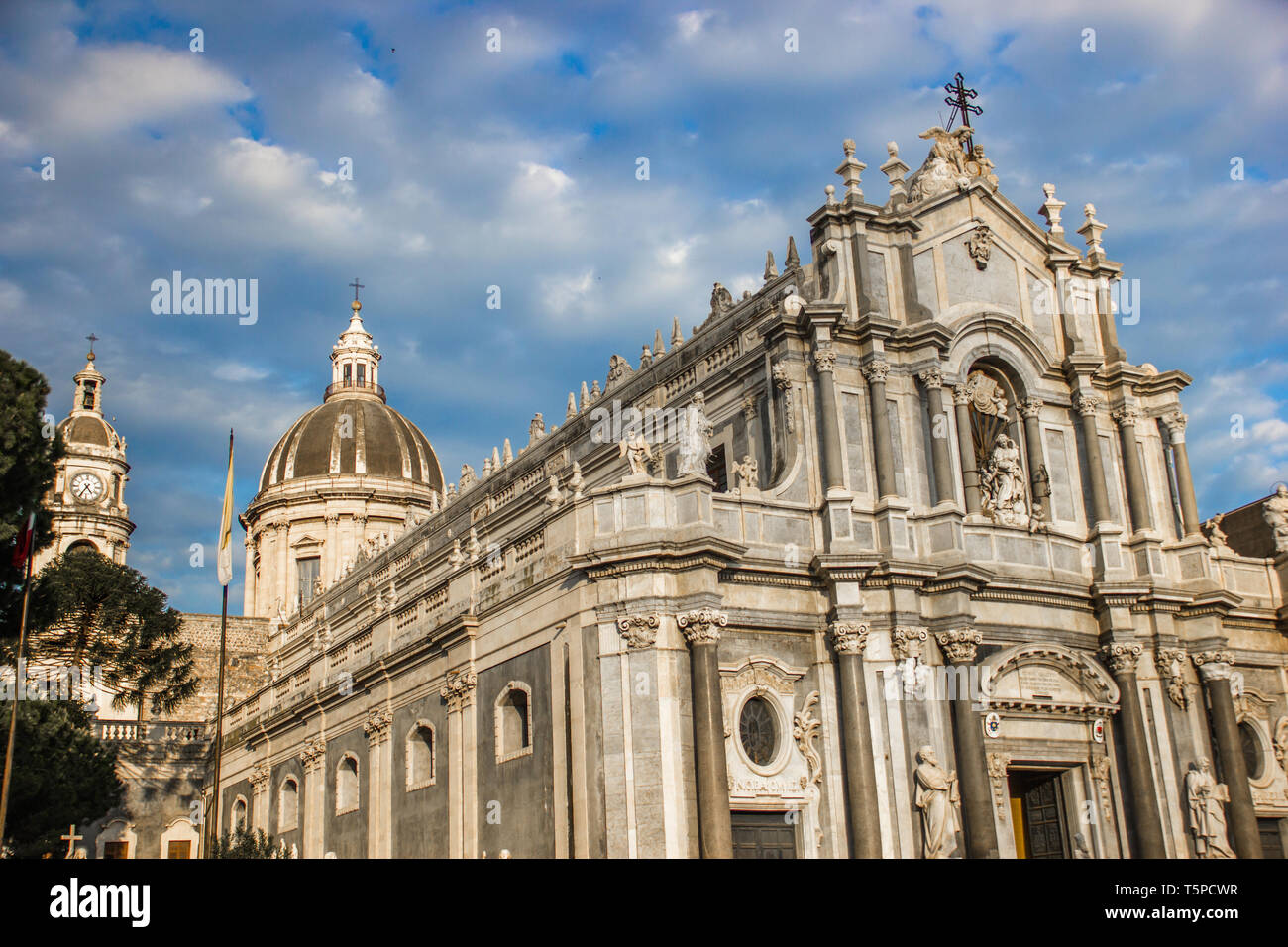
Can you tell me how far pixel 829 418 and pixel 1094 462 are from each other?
7.81 metres

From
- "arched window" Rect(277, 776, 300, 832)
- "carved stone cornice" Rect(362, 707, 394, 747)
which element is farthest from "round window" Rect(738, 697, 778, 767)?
"arched window" Rect(277, 776, 300, 832)

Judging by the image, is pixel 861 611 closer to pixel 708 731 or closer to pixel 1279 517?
pixel 708 731

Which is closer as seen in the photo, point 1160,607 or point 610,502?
point 610,502

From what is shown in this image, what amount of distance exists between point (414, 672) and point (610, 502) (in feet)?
30.4

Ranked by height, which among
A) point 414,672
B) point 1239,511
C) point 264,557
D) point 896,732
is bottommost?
point 896,732

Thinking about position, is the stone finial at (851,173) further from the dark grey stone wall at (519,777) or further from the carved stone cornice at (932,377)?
the dark grey stone wall at (519,777)

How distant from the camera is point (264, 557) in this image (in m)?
66.9

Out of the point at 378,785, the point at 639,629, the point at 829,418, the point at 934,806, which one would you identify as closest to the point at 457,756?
the point at 378,785

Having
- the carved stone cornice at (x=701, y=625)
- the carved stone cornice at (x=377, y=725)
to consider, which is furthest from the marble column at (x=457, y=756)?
the carved stone cornice at (x=701, y=625)

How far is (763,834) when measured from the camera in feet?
81.1

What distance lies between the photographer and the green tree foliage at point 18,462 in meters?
27.5
